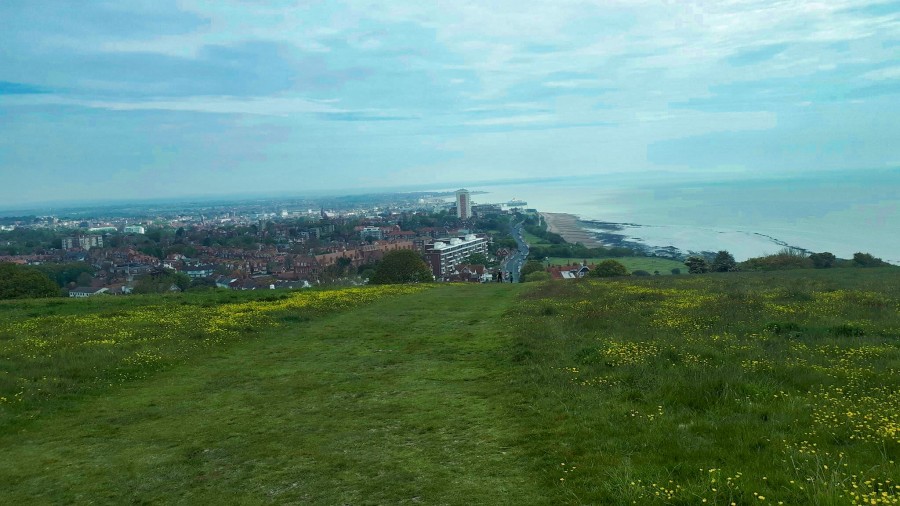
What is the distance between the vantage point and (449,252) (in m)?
71.3

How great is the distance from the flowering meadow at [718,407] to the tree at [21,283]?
89.0 ft

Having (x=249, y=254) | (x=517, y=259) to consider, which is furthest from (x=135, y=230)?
(x=517, y=259)

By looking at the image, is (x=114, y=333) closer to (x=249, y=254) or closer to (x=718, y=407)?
(x=718, y=407)

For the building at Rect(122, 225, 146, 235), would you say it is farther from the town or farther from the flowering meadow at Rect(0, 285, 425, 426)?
the flowering meadow at Rect(0, 285, 425, 426)

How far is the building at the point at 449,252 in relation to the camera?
6631cm

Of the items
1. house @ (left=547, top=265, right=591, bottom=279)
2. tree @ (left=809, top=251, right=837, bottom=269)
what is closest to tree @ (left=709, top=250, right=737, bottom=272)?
tree @ (left=809, top=251, right=837, bottom=269)

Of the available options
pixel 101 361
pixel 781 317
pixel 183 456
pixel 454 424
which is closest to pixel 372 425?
pixel 454 424

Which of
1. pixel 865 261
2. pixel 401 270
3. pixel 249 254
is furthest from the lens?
pixel 249 254

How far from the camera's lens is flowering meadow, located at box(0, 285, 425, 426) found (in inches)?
401

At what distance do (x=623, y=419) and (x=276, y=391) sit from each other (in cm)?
547

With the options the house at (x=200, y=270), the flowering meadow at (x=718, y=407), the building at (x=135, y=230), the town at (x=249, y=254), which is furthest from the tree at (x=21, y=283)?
the building at (x=135, y=230)

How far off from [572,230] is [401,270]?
70804mm

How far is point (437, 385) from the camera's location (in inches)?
370

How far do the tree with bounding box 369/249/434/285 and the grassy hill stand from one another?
25.1 meters
